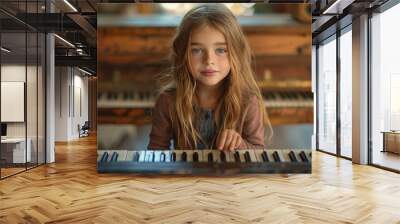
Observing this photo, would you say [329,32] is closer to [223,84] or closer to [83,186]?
[223,84]

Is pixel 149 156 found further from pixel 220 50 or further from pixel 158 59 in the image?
pixel 220 50

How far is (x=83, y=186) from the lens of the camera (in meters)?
5.83

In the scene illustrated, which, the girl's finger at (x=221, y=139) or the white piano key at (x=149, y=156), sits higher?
the girl's finger at (x=221, y=139)

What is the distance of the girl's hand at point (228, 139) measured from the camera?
6539 mm

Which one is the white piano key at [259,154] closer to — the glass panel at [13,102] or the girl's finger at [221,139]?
the girl's finger at [221,139]

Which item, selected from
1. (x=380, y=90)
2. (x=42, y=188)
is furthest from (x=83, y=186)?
(x=380, y=90)

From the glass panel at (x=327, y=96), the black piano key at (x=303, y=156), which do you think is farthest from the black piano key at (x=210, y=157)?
the glass panel at (x=327, y=96)

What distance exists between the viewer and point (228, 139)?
21.5 ft

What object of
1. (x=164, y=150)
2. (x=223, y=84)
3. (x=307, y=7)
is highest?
(x=307, y=7)

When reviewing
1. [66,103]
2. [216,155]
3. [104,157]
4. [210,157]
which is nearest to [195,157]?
[210,157]

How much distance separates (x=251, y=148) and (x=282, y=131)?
1.94ft

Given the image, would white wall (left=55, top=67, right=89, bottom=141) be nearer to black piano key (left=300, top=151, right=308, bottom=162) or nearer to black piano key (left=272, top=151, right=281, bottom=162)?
black piano key (left=272, top=151, right=281, bottom=162)

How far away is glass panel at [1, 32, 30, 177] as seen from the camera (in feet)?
21.3

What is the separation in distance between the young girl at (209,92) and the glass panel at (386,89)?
260 cm
